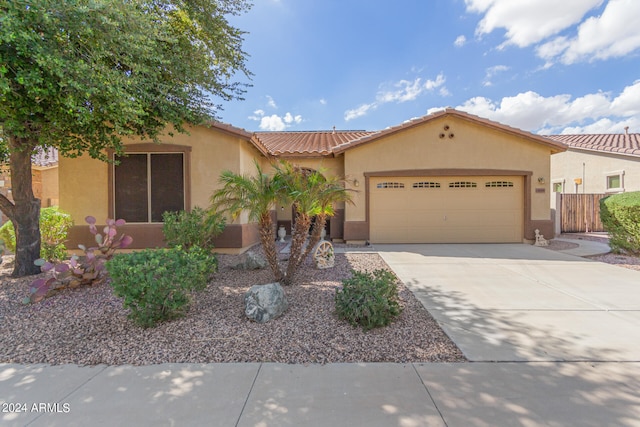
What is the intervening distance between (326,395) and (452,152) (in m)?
10.0

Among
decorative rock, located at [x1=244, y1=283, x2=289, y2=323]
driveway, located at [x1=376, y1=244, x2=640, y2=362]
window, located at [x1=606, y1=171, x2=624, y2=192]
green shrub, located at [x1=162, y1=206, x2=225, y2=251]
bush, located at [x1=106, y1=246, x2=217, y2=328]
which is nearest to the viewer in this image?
driveway, located at [x1=376, y1=244, x2=640, y2=362]

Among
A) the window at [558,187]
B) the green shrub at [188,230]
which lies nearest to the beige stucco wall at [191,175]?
the green shrub at [188,230]

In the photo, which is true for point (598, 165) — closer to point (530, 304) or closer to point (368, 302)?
point (530, 304)

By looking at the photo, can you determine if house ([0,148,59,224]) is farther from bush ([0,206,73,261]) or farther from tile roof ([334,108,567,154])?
tile roof ([334,108,567,154])

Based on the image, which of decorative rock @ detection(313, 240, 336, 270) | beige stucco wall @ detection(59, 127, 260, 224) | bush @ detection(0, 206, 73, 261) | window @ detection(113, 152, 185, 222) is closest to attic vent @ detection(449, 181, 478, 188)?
decorative rock @ detection(313, 240, 336, 270)

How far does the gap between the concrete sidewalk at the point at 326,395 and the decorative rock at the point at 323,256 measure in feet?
12.8

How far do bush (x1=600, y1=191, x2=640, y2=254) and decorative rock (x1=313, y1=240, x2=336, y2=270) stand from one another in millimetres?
8530

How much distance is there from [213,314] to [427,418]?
10.3ft

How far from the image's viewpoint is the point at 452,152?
420 inches

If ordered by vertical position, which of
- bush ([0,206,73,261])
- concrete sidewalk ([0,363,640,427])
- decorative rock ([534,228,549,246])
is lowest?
concrete sidewalk ([0,363,640,427])

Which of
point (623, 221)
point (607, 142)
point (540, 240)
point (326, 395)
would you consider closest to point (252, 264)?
point (326, 395)

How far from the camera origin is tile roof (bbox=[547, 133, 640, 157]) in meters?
14.8

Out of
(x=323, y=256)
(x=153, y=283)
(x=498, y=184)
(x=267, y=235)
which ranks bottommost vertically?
(x=323, y=256)

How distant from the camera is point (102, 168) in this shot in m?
8.80
